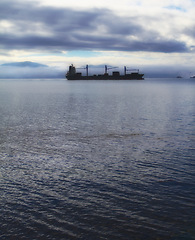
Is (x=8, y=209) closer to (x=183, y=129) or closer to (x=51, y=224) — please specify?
(x=51, y=224)

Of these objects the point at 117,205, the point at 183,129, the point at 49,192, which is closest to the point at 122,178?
the point at 117,205

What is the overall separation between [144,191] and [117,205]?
206 cm

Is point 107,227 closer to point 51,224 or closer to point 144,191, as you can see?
point 51,224

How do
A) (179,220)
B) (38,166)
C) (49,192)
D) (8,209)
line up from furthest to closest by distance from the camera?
(38,166) < (49,192) < (8,209) < (179,220)

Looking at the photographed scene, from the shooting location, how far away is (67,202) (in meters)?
11.7

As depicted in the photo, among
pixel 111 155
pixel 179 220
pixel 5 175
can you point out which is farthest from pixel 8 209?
pixel 111 155

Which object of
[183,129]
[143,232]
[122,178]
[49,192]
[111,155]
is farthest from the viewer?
[183,129]

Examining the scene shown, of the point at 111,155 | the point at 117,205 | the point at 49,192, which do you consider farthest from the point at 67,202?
the point at 111,155

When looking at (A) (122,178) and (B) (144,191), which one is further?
(A) (122,178)

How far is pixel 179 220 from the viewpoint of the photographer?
1023 cm

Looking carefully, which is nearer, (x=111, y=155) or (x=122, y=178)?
(x=122, y=178)

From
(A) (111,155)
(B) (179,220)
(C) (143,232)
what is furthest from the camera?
(A) (111,155)

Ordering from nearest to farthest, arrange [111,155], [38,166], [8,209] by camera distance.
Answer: [8,209], [38,166], [111,155]

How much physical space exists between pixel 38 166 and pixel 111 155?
5.48 metres
